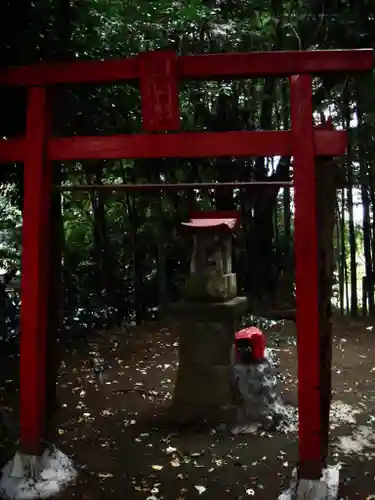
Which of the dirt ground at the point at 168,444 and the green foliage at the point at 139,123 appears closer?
the dirt ground at the point at 168,444

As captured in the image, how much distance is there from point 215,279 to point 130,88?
258cm

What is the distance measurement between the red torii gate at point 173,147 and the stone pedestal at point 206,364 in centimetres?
187

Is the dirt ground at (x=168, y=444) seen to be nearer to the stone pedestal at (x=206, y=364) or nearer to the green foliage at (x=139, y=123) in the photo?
the stone pedestal at (x=206, y=364)

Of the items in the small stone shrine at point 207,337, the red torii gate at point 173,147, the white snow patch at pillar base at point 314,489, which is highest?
the red torii gate at point 173,147

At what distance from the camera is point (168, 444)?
481 cm

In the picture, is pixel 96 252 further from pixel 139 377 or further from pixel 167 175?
pixel 139 377

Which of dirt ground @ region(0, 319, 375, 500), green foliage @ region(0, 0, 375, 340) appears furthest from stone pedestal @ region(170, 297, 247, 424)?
green foliage @ region(0, 0, 375, 340)

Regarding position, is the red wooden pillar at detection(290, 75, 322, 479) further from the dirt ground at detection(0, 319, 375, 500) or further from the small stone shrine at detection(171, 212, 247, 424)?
the small stone shrine at detection(171, 212, 247, 424)

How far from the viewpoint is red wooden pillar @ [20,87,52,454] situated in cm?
370

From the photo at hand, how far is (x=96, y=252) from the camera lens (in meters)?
10.7

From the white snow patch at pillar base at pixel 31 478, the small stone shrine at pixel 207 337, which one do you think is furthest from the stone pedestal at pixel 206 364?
the white snow patch at pillar base at pixel 31 478

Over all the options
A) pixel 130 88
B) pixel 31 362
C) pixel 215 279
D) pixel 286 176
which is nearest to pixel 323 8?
pixel 286 176

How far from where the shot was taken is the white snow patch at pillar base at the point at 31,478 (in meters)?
3.62

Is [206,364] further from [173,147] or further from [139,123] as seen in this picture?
[139,123]
